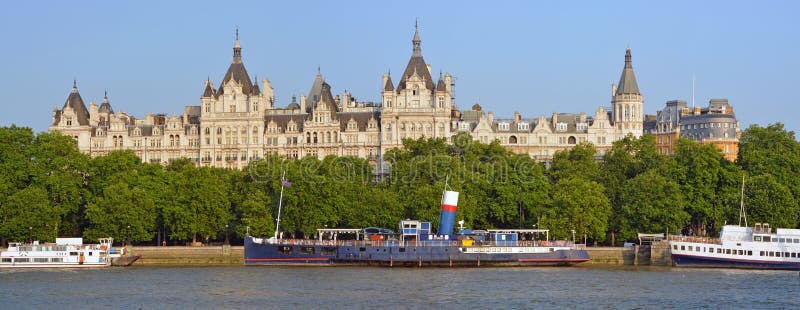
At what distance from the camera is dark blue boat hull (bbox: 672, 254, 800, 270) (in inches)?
4198

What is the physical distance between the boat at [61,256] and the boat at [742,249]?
38022 mm

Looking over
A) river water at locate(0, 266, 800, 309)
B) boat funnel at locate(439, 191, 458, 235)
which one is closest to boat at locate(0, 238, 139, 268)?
river water at locate(0, 266, 800, 309)

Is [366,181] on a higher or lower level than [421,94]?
lower

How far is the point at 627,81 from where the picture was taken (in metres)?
164

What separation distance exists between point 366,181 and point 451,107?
115 ft

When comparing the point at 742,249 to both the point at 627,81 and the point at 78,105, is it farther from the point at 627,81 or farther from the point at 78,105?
the point at 78,105

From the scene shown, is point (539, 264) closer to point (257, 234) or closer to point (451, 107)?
point (257, 234)

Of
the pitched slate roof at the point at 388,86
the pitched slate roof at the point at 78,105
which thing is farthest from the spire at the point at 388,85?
the pitched slate roof at the point at 78,105

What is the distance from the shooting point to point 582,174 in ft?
433

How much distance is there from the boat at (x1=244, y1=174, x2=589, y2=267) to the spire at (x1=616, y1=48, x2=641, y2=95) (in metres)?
54.9

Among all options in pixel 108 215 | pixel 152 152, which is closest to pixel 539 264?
pixel 108 215

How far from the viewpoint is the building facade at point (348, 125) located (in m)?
160

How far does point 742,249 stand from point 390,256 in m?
23.3

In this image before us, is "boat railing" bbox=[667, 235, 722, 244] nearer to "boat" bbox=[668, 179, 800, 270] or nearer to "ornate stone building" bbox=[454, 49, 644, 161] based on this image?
"boat" bbox=[668, 179, 800, 270]
